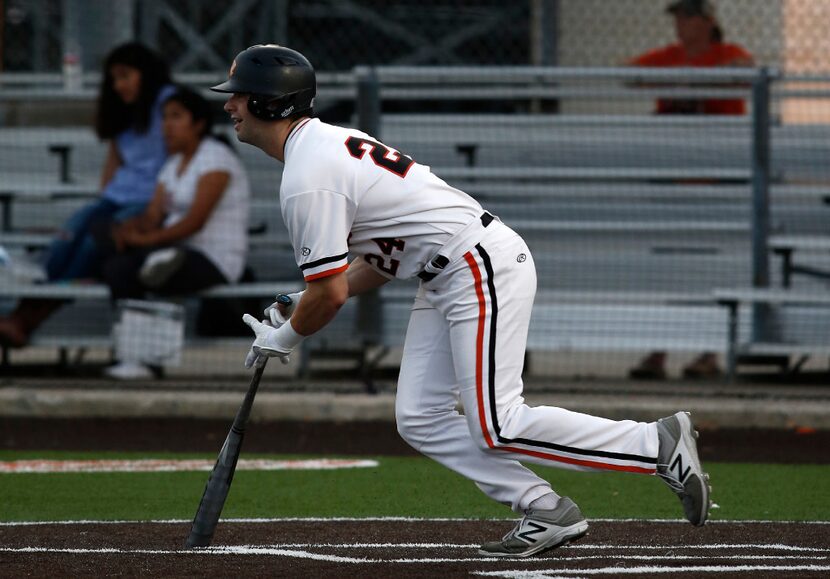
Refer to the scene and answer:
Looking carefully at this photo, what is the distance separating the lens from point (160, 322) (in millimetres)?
10719

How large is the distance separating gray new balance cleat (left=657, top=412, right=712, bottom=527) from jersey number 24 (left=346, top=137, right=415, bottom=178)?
128cm

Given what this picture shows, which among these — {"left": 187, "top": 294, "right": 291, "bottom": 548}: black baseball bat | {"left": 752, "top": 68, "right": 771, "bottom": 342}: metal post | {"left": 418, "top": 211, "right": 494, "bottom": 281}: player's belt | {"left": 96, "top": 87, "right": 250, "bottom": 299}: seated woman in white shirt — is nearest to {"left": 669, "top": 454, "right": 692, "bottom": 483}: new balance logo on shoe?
{"left": 418, "top": 211, "right": 494, "bottom": 281}: player's belt

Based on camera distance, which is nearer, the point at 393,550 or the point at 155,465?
the point at 393,550

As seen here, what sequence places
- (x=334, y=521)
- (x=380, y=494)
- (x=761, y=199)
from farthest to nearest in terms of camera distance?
1. (x=761, y=199)
2. (x=380, y=494)
3. (x=334, y=521)

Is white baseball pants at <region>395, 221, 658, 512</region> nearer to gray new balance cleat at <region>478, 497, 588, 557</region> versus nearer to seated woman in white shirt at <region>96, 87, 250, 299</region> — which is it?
gray new balance cleat at <region>478, 497, 588, 557</region>

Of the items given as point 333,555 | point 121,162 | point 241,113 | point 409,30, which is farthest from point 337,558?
point 409,30

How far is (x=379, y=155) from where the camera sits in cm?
553

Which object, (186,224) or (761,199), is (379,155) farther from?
(761,199)

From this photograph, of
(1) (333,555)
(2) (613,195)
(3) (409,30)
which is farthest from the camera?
(3) (409,30)

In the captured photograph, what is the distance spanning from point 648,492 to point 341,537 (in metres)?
2.12

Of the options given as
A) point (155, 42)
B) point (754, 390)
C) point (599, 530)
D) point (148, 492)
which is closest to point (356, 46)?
point (155, 42)

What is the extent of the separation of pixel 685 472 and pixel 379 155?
1544mm

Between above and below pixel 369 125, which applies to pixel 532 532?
below

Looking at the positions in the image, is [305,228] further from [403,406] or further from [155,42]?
[155,42]
